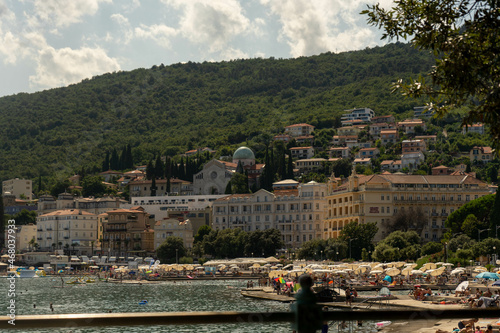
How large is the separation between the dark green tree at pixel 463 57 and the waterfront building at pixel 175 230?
397ft

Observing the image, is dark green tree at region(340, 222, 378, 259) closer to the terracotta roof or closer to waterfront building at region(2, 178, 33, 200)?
the terracotta roof

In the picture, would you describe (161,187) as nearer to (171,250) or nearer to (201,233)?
(201,233)

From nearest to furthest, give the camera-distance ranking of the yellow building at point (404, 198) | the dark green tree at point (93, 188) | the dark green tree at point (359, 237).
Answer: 1. the dark green tree at point (359, 237)
2. the yellow building at point (404, 198)
3. the dark green tree at point (93, 188)

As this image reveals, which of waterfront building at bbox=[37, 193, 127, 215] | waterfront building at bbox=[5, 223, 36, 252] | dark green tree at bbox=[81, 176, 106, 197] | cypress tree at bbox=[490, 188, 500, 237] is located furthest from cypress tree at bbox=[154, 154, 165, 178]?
cypress tree at bbox=[490, 188, 500, 237]

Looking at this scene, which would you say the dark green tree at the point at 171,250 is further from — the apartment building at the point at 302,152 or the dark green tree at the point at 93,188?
the apartment building at the point at 302,152

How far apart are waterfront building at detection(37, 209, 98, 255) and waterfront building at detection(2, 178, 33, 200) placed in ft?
133

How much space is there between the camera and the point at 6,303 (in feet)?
221

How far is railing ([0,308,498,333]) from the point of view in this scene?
542cm

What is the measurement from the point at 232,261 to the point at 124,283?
14.5 meters

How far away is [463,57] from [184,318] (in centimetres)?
571

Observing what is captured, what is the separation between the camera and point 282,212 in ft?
416

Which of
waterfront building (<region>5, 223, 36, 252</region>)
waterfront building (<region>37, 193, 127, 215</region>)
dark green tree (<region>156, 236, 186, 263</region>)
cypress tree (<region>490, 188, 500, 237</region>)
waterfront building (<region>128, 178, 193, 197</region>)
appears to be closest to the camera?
cypress tree (<region>490, 188, 500, 237</region>)

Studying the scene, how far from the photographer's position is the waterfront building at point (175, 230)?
131250 millimetres

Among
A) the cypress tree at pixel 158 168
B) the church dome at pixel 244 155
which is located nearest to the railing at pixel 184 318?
the cypress tree at pixel 158 168
